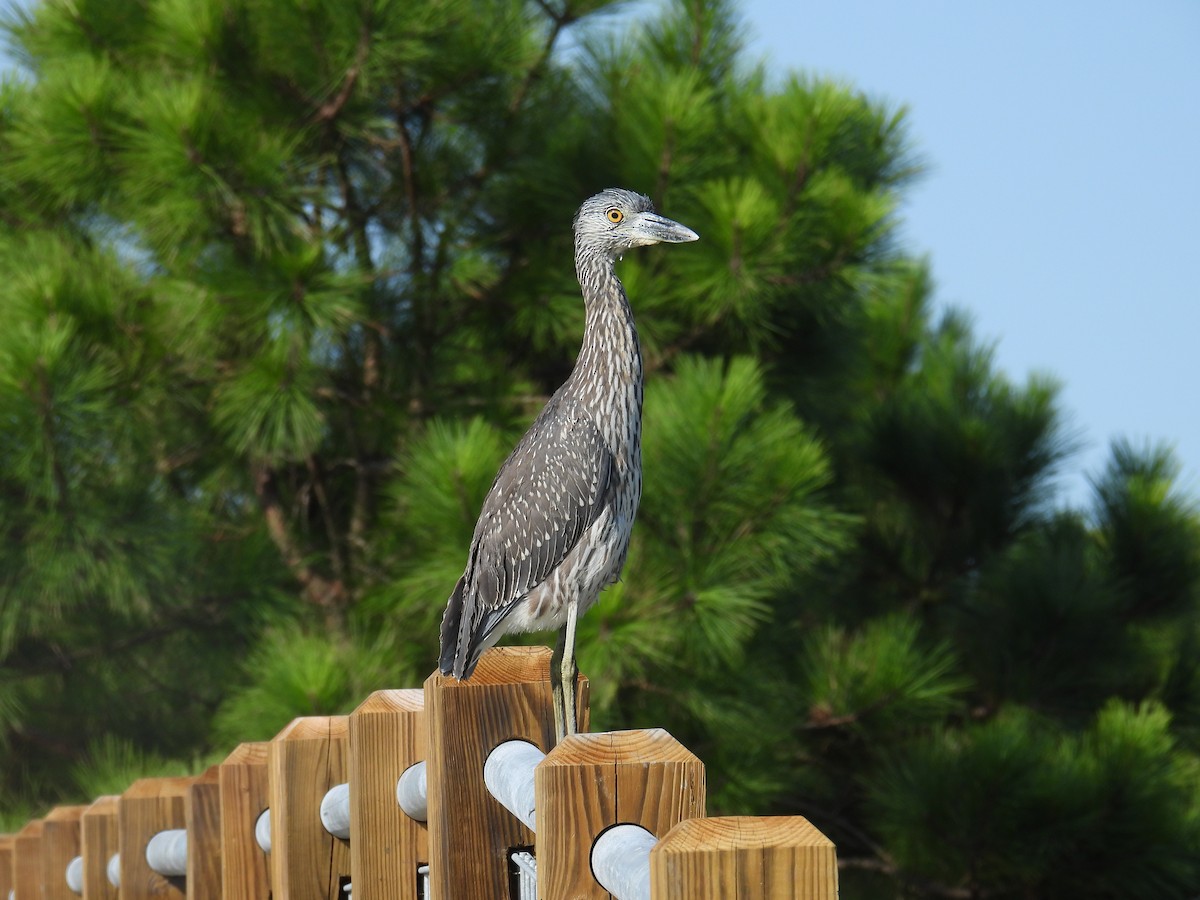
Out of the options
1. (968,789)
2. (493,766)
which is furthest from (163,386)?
(493,766)

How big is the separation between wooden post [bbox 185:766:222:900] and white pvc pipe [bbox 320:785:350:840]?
0.30 metres

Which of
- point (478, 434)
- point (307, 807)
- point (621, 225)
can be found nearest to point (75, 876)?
point (307, 807)

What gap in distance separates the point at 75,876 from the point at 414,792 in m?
1.42

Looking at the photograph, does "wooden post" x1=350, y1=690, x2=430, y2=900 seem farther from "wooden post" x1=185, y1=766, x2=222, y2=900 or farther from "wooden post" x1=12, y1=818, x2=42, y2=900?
"wooden post" x1=12, y1=818, x2=42, y2=900

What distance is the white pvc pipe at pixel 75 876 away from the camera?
2.44 metres

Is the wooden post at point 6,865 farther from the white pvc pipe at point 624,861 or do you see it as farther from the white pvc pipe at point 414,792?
the white pvc pipe at point 624,861

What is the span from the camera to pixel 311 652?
15.0 feet

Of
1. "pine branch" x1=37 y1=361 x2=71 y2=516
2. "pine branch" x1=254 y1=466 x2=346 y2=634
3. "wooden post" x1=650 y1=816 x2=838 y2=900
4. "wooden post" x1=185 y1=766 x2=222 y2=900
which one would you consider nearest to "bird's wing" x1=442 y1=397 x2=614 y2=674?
"wooden post" x1=185 y1=766 x2=222 y2=900

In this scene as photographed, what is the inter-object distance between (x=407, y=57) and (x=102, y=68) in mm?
1381

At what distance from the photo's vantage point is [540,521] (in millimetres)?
2316

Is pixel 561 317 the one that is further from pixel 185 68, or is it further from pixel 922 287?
pixel 922 287

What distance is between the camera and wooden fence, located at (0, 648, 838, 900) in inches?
26.3

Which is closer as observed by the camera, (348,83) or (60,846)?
(60,846)

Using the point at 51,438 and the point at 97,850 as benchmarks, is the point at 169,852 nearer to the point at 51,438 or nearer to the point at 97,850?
the point at 97,850
